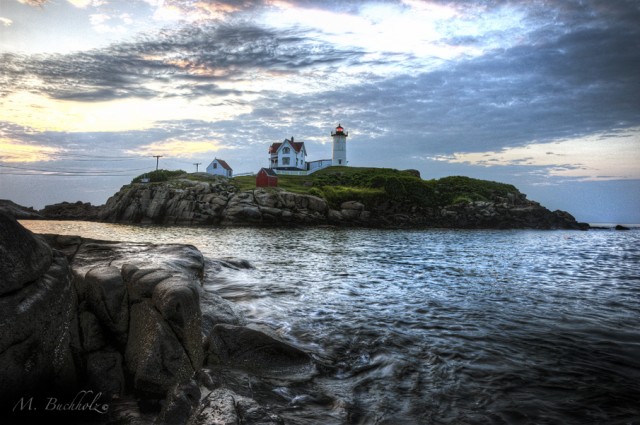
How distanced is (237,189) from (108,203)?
1066 inches

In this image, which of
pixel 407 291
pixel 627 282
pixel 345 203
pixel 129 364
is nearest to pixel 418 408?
pixel 129 364

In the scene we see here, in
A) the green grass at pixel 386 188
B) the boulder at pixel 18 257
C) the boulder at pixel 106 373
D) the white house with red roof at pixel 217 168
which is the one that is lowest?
the boulder at pixel 106 373

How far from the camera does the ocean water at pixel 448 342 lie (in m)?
6.82

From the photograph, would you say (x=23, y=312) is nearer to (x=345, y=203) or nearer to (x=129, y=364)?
(x=129, y=364)

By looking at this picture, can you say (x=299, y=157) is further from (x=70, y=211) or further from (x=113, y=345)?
(x=113, y=345)

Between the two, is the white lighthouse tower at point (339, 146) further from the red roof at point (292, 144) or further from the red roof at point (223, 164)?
the red roof at point (223, 164)

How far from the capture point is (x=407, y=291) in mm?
16797

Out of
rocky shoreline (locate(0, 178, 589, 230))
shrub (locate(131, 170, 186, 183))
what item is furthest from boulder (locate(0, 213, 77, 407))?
shrub (locate(131, 170, 186, 183))

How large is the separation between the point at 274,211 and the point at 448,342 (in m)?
57.7

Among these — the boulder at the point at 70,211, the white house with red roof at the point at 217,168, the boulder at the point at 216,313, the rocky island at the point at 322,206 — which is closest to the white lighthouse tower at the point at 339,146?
the rocky island at the point at 322,206

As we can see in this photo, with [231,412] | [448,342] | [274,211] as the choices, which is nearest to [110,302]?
[231,412]

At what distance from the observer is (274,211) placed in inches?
2628

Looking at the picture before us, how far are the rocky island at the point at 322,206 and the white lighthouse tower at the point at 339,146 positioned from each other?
85.7 ft

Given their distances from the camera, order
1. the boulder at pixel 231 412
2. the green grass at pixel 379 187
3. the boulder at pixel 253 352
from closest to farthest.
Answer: the boulder at pixel 231 412
the boulder at pixel 253 352
the green grass at pixel 379 187
